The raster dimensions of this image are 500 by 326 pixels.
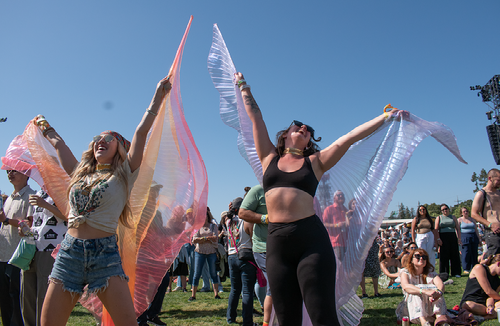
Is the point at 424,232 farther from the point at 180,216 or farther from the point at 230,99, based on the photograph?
the point at 180,216

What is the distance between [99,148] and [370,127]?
1985 millimetres

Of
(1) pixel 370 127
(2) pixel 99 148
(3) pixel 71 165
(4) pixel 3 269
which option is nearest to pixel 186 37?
(2) pixel 99 148

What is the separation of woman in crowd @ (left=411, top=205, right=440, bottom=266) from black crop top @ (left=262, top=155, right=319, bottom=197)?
22.6 feet

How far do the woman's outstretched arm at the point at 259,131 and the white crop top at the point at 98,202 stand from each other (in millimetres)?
1048

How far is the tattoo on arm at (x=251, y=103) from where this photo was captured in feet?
9.00

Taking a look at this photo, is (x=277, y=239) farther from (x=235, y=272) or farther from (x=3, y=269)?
(x=3, y=269)

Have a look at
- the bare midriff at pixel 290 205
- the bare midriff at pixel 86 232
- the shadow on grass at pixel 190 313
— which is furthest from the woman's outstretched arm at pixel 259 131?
the shadow on grass at pixel 190 313

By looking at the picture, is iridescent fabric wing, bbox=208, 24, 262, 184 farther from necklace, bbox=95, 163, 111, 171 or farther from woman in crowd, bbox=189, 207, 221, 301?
woman in crowd, bbox=189, 207, 221, 301

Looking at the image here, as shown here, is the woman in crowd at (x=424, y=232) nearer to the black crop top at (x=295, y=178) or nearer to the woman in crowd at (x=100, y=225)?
the black crop top at (x=295, y=178)

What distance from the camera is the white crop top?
2.38 m

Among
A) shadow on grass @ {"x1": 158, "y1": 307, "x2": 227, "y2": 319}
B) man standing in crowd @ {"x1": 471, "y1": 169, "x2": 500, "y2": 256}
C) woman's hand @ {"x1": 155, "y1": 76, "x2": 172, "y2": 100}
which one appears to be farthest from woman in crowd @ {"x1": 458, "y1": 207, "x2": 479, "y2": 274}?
woman's hand @ {"x1": 155, "y1": 76, "x2": 172, "y2": 100}

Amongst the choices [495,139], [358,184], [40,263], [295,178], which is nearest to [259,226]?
[358,184]

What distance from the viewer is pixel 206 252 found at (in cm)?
714

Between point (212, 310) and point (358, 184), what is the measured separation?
413 cm
